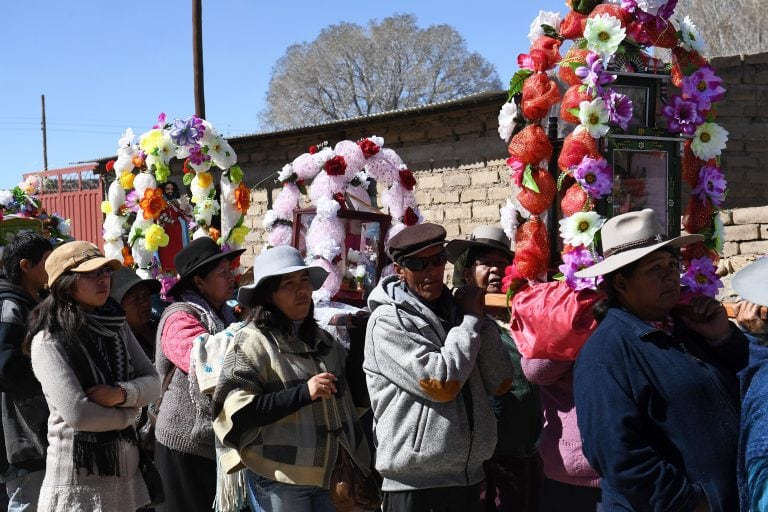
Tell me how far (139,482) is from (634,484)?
2263mm

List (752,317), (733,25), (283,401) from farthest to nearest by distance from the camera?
(733,25), (283,401), (752,317)

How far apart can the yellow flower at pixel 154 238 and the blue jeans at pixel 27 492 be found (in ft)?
8.88

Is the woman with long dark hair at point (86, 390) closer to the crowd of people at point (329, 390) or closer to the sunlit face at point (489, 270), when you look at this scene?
the crowd of people at point (329, 390)

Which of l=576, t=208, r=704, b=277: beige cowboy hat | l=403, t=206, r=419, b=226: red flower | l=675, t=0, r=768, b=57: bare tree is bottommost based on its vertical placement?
l=576, t=208, r=704, b=277: beige cowboy hat

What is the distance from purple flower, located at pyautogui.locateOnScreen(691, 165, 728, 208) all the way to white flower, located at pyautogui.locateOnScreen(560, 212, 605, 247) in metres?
0.74

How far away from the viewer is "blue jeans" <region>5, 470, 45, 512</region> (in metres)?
4.53

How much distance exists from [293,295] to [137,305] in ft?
6.39

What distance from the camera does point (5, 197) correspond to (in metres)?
8.88

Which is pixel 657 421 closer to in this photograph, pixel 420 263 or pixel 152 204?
pixel 420 263

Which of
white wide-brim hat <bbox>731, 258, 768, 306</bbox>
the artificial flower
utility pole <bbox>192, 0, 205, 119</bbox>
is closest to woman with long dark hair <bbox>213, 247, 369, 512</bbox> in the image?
white wide-brim hat <bbox>731, 258, 768, 306</bbox>

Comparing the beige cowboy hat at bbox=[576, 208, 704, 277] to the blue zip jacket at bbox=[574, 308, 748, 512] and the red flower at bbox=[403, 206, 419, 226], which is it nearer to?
the blue zip jacket at bbox=[574, 308, 748, 512]

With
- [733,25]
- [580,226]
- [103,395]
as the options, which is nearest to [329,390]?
[103,395]

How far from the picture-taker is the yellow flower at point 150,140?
23.4 feet

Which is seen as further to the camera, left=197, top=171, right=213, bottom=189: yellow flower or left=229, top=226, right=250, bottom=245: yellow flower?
left=197, top=171, right=213, bottom=189: yellow flower
